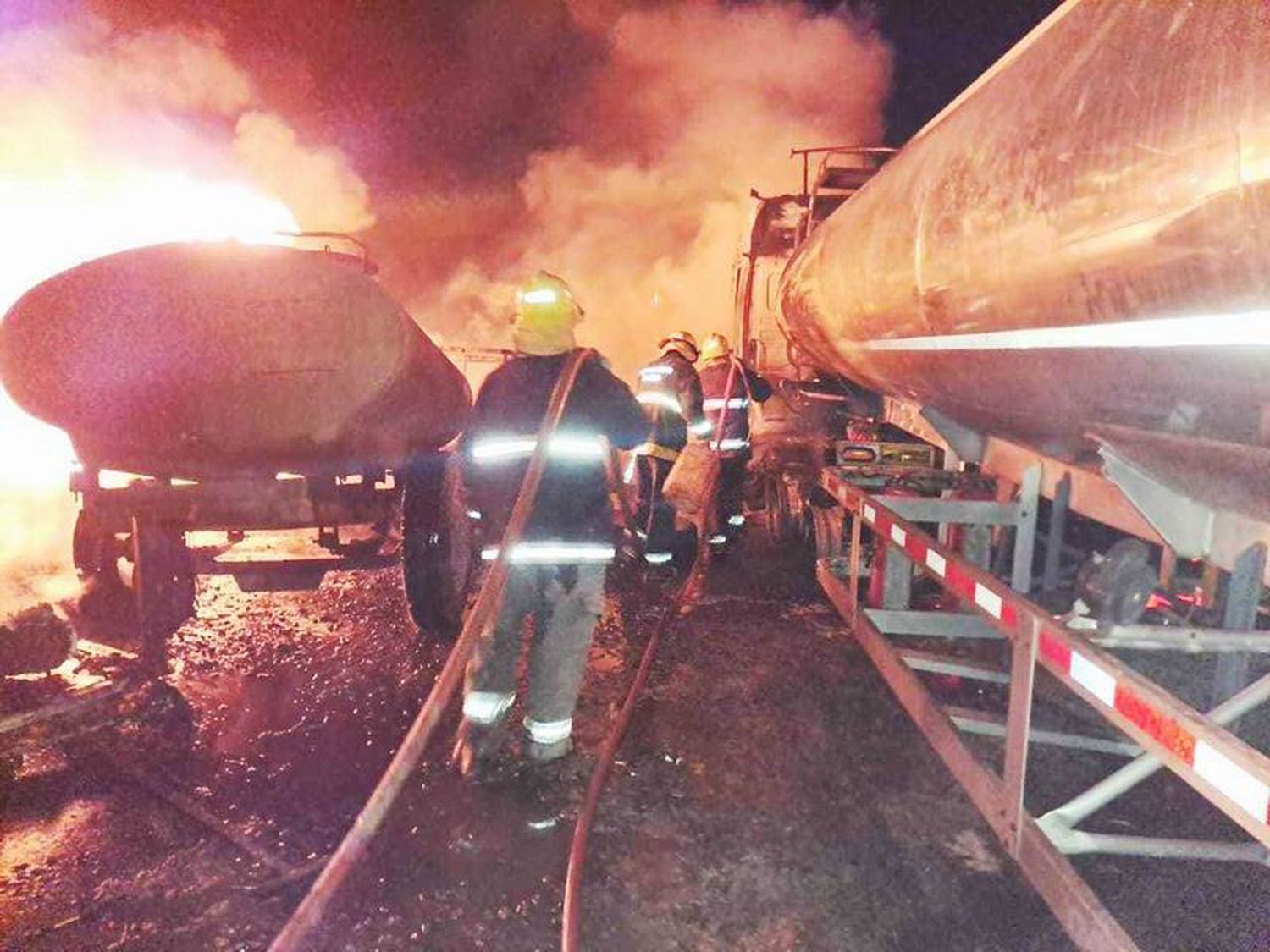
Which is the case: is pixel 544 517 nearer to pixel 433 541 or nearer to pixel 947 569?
pixel 433 541

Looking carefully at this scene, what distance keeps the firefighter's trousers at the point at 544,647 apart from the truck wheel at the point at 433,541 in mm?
842

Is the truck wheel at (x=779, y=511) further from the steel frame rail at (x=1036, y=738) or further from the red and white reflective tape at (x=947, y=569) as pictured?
the steel frame rail at (x=1036, y=738)

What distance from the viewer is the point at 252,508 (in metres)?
3.48

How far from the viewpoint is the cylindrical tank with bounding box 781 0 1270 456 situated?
1.37 m

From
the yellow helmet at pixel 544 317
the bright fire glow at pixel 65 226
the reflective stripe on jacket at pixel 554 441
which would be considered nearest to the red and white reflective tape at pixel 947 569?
the reflective stripe on jacket at pixel 554 441

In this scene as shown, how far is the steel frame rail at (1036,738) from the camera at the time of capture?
5.42ft

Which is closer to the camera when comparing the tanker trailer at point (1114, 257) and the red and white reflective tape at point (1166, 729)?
the tanker trailer at point (1114, 257)

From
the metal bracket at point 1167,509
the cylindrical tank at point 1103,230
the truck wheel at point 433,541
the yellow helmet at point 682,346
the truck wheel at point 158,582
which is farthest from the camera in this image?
the yellow helmet at point 682,346

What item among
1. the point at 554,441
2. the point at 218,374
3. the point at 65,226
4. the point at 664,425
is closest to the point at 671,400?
the point at 664,425

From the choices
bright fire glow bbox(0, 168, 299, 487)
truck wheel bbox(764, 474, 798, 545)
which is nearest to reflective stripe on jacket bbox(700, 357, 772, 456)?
truck wheel bbox(764, 474, 798, 545)

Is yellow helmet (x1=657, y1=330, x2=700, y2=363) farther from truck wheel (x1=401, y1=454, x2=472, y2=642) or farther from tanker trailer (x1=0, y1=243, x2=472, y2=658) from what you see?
tanker trailer (x1=0, y1=243, x2=472, y2=658)

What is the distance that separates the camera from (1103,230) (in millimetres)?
1647

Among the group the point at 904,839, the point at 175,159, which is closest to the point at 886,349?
the point at 904,839

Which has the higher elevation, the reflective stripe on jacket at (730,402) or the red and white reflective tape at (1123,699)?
the reflective stripe on jacket at (730,402)
